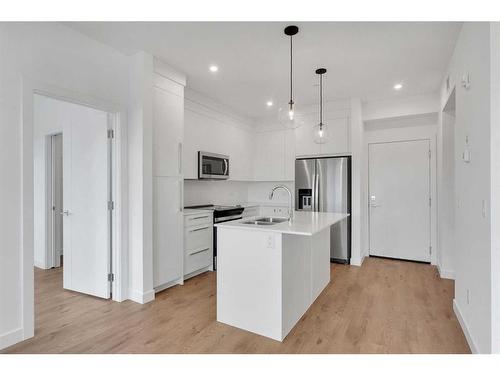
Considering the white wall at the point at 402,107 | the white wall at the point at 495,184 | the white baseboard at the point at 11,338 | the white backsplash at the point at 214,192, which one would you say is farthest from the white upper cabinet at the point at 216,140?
the white wall at the point at 495,184

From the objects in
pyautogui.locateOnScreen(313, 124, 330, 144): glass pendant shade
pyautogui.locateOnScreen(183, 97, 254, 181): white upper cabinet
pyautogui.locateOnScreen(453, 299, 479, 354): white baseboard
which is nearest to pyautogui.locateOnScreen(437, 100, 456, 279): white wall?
pyautogui.locateOnScreen(453, 299, 479, 354): white baseboard

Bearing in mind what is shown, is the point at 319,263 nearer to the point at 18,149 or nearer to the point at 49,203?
the point at 18,149

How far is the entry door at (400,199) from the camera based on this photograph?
14.5 feet

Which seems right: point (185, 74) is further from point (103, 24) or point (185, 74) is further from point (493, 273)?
point (493, 273)

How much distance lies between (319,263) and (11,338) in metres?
2.75

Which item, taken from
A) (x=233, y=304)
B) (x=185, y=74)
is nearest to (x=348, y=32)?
(x=185, y=74)

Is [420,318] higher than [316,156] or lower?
lower

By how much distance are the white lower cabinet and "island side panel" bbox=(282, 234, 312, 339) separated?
1.61m

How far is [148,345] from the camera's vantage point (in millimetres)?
2121

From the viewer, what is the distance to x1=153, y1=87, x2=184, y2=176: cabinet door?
10.2 ft

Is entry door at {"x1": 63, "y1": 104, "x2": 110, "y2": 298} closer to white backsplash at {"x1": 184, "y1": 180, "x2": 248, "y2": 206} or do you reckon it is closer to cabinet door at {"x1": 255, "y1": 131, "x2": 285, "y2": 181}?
white backsplash at {"x1": 184, "y1": 180, "x2": 248, "y2": 206}

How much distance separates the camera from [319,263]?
10.2 feet

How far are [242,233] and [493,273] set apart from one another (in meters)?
1.65

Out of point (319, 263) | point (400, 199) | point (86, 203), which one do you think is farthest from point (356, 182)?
point (86, 203)
